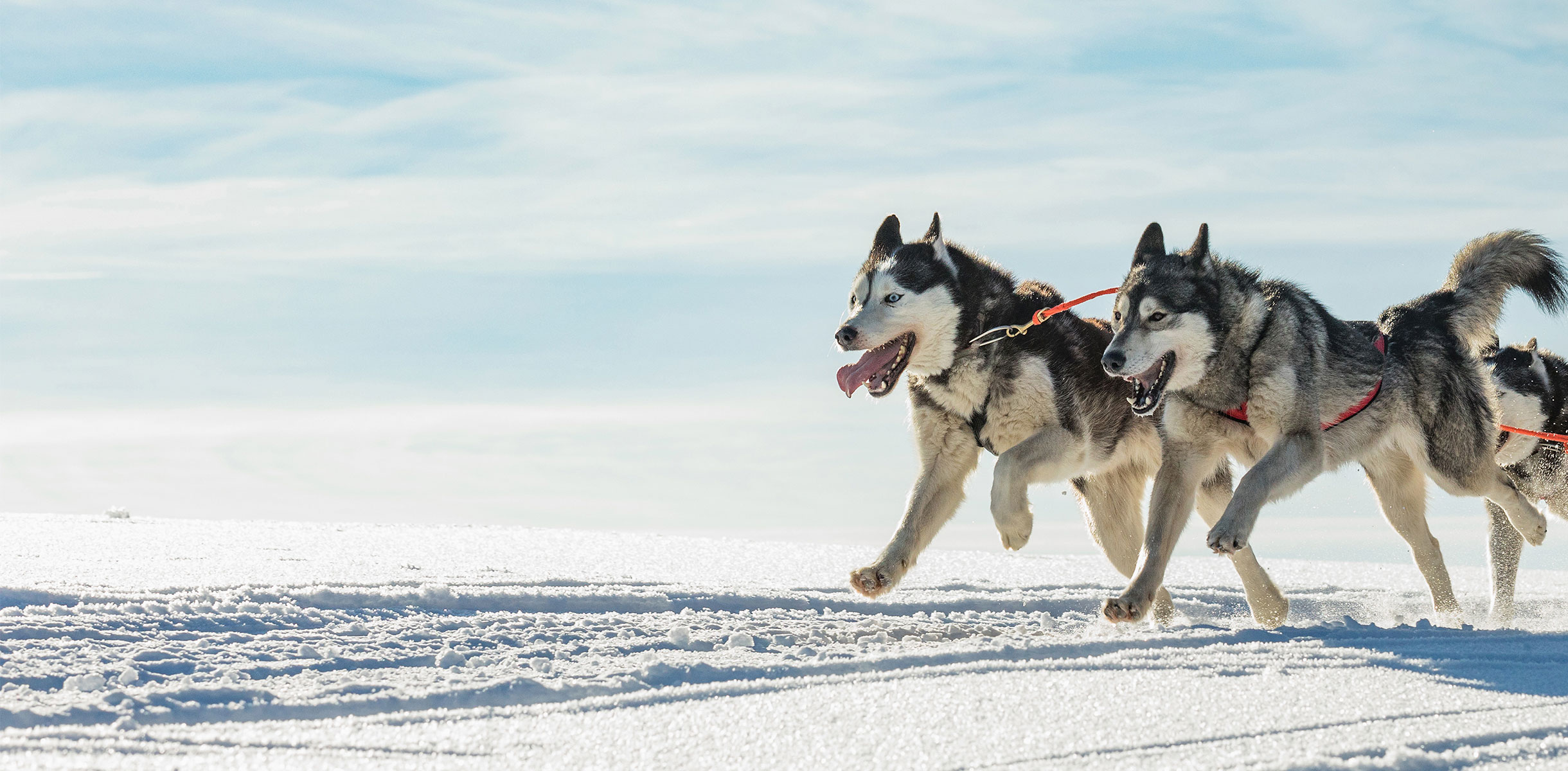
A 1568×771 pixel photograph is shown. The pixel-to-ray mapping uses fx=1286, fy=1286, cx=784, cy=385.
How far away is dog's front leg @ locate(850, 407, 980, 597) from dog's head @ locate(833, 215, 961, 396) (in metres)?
0.22

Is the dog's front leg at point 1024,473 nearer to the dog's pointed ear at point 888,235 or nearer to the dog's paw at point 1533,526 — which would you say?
the dog's pointed ear at point 888,235

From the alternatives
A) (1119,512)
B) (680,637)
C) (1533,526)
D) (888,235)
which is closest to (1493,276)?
(1533,526)

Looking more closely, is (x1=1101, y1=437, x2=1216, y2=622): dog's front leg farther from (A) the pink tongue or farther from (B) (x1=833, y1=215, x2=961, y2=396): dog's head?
(A) the pink tongue

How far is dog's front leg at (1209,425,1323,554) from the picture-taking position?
4.36 meters

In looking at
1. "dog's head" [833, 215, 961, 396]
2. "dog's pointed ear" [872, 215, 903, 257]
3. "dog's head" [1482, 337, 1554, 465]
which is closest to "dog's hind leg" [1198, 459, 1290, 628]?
"dog's head" [833, 215, 961, 396]

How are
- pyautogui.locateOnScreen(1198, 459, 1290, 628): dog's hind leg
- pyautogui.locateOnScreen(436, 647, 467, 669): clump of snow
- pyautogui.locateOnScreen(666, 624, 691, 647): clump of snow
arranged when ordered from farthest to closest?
pyautogui.locateOnScreen(1198, 459, 1290, 628): dog's hind leg
pyautogui.locateOnScreen(666, 624, 691, 647): clump of snow
pyautogui.locateOnScreen(436, 647, 467, 669): clump of snow

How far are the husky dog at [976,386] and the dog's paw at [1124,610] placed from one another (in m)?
0.45

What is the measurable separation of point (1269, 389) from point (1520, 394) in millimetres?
2849

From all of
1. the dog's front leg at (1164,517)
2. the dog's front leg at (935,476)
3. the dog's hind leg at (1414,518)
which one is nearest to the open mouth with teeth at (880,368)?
the dog's front leg at (935,476)

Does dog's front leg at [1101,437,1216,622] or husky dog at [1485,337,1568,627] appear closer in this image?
dog's front leg at [1101,437,1216,622]

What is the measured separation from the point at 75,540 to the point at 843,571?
4.05 metres

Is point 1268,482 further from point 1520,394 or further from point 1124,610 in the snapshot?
point 1520,394

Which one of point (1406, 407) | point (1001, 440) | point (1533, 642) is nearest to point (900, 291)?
point (1001, 440)

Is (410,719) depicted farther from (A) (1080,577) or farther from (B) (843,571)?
(A) (1080,577)
